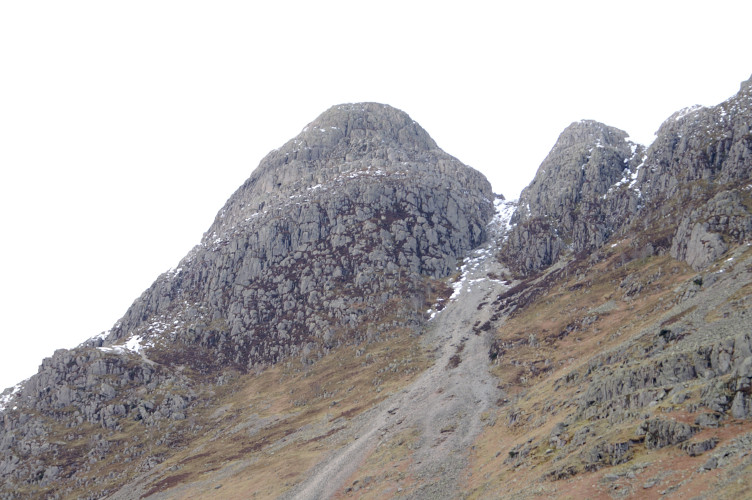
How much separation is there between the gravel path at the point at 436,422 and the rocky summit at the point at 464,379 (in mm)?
555

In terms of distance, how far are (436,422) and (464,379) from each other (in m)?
22.3

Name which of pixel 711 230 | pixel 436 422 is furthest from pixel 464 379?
pixel 711 230

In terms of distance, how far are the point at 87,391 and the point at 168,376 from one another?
907 inches

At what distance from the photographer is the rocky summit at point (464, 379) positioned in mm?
47344

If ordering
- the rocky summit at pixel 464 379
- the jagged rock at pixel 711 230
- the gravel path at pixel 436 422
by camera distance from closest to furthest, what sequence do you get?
1. the rocky summit at pixel 464 379
2. the gravel path at pixel 436 422
3. the jagged rock at pixel 711 230

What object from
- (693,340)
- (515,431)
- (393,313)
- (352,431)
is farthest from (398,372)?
(693,340)

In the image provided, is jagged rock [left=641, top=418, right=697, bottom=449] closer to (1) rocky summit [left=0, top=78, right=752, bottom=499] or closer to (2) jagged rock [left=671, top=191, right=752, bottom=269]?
(1) rocky summit [left=0, top=78, right=752, bottom=499]

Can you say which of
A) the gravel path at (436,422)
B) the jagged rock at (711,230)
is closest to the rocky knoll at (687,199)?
the jagged rock at (711,230)

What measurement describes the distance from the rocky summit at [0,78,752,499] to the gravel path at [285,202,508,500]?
56 cm

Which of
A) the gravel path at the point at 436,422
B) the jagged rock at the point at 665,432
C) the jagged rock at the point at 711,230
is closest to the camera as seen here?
the jagged rock at the point at 665,432

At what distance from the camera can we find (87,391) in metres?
151

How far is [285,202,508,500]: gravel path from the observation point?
6550 centimetres

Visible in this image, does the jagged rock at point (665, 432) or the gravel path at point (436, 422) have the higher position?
the jagged rock at point (665, 432)

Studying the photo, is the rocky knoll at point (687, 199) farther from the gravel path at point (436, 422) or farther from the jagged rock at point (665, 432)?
the jagged rock at point (665, 432)
